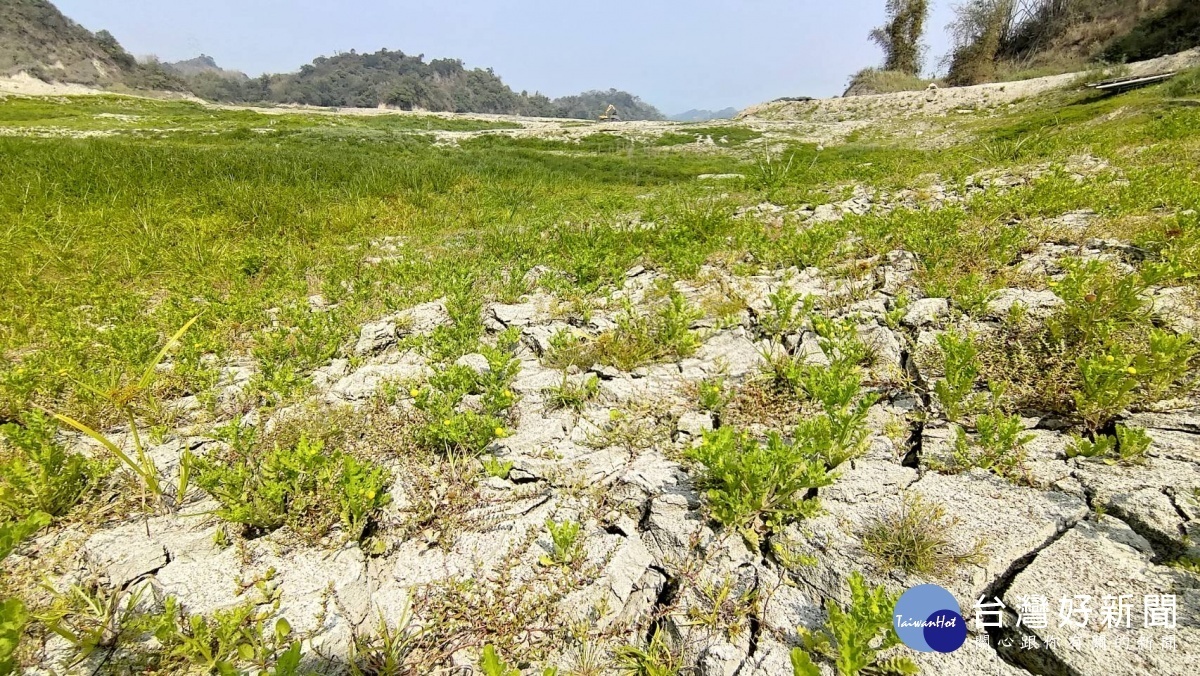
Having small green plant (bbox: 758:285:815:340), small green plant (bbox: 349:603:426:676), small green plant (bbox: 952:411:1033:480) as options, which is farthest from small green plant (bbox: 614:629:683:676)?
small green plant (bbox: 758:285:815:340)

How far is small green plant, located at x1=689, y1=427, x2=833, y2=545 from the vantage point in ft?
7.98

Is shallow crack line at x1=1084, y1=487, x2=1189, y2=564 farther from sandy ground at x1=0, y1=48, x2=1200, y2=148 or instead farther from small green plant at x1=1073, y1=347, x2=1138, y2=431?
sandy ground at x1=0, y1=48, x2=1200, y2=148

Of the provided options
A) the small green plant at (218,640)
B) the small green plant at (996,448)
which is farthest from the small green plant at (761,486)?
the small green plant at (218,640)

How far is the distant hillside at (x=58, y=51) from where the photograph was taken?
293 ft

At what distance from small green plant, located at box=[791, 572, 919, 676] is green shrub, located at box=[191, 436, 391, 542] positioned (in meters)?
2.14

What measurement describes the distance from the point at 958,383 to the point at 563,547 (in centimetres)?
260

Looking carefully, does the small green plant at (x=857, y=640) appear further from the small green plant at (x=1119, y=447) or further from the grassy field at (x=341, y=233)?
the grassy field at (x=341, y=233)

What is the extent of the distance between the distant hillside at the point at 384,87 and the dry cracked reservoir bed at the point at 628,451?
465ft

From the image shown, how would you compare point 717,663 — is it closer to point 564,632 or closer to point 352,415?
point 564,632

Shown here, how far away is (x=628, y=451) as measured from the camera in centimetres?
311

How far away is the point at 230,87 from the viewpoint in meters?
157

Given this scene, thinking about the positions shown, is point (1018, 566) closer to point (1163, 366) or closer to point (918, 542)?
A: point (918, 542)

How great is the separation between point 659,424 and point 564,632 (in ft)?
4.95

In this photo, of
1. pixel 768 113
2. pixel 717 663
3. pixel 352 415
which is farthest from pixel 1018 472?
pixel 768 113
